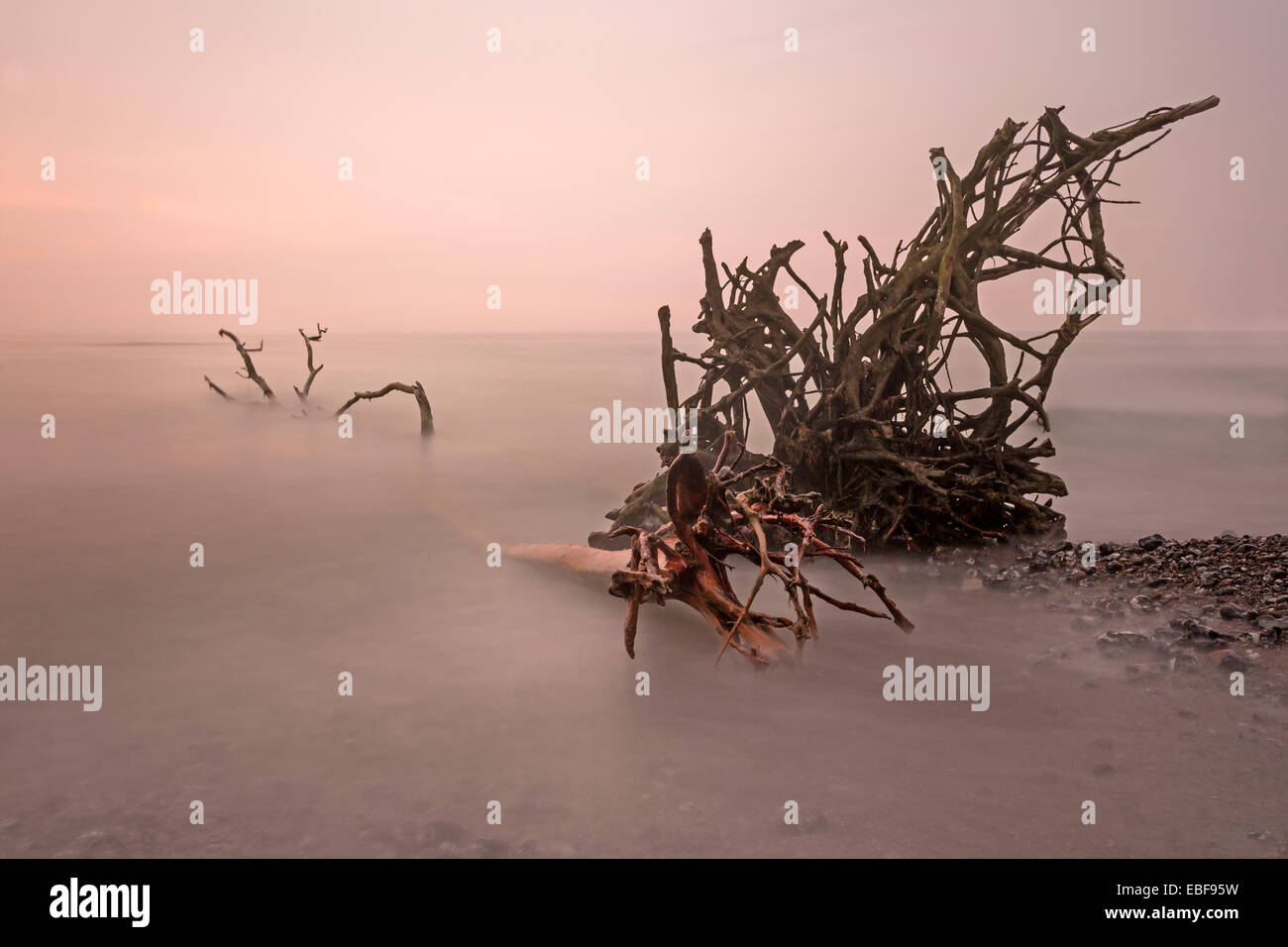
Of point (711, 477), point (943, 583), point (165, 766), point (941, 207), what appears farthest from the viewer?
point (941, 207)

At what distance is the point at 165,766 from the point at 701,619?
132 inches

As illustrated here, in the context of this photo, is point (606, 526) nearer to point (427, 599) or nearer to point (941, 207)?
point (427, 599)

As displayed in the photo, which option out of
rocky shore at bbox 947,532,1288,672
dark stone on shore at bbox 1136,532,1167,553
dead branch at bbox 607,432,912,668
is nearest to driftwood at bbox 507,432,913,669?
dead branch at bbox 607,432,912,668

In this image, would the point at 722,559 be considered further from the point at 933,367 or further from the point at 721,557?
the point at 933,367

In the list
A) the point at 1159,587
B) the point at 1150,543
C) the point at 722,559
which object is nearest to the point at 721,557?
the point at 722,559

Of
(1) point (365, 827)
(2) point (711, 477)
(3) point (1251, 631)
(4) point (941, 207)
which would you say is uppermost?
(4) point (941, 207)

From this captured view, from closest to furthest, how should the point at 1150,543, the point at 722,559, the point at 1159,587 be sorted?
the point at 722,559
the point at 1159,587
the point at 1150,543

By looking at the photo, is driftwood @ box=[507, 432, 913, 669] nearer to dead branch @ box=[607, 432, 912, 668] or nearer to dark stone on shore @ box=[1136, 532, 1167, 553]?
dead branch @ box=[607, 432, 912, 668]

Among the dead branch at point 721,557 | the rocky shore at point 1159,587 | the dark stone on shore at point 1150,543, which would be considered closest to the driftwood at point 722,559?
the dead branch at point 721,557

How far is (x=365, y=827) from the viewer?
13.2ft

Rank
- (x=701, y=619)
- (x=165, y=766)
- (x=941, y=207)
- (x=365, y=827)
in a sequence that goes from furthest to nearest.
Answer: (x=941, y=207) < (x=701, y=619) < (x=165, y=766) < (x=365, y=827)

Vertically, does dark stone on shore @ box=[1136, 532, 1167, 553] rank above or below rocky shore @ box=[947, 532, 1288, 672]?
above

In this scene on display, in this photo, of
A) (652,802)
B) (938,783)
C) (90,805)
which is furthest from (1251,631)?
(90,805)

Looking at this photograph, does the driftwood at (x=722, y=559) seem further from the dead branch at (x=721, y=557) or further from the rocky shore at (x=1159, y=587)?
the rocky shore at (x=1159, y=587)
